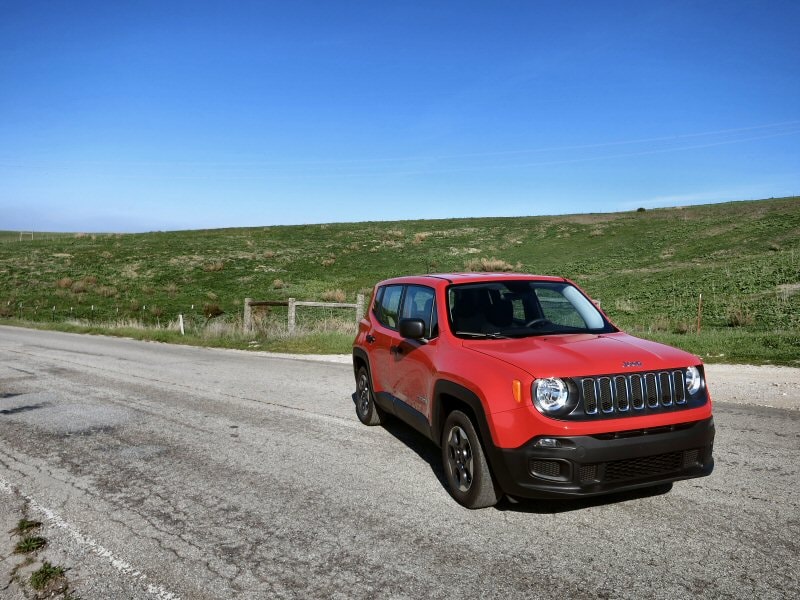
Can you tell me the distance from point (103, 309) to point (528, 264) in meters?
29.3

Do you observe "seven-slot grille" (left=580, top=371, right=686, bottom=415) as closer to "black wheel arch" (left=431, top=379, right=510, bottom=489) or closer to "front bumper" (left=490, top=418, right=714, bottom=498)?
"front bumper" (left=490, top=418, right=714, bottom=498)

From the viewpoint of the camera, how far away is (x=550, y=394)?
12.9ft

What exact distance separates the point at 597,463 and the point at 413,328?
1.94 meters

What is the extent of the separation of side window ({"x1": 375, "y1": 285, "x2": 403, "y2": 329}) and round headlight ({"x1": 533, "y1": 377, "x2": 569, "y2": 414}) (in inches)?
101

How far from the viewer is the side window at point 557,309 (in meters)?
5.29

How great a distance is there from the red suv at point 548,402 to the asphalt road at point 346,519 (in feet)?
1.30

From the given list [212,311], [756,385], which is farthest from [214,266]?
[756,385]

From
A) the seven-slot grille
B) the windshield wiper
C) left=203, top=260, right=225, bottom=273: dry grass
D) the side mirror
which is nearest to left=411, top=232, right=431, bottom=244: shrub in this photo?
left=203, top=260, right=225, bottom=273: dry grass

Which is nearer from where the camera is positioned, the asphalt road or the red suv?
the asphalt road

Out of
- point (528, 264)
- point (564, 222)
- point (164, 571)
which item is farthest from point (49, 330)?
point (564, 222)

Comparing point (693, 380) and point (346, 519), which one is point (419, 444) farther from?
point (693, 380)

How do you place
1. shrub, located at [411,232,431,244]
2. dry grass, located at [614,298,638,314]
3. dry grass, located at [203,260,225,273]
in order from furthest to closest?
shrub, located at [411,232,431,244] → dry grass, located at [203,260,225,273] → dry grass, located at [614,298,638,314]

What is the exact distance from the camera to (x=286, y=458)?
19.1 feet

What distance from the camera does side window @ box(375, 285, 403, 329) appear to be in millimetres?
6445
